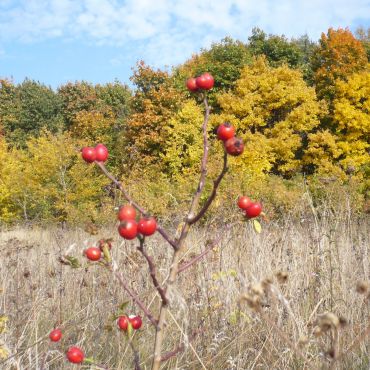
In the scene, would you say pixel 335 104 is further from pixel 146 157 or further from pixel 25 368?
pixel 25 368

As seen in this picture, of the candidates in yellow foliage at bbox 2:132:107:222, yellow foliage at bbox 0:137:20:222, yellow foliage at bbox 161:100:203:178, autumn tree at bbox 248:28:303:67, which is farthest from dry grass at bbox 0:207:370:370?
autumn tree at bbox 248:28:303:67

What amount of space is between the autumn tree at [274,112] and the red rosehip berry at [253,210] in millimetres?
19529

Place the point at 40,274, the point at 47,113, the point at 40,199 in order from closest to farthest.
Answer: the point at 40,274 < the point at 40,199 < the point at 47,113

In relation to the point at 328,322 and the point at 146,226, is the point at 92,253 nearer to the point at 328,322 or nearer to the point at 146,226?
the point at 146,226

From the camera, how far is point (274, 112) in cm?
2395

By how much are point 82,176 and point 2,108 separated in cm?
1632

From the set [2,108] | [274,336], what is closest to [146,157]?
[2,108]

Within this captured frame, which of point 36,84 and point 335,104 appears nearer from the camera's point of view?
point 335,104

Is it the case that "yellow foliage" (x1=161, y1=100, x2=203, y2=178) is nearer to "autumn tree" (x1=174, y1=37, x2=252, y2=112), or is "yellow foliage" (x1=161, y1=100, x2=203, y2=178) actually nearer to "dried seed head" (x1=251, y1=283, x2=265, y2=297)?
A: "autumn tree" (x1=174, y1=37, x2=252, y2=112)

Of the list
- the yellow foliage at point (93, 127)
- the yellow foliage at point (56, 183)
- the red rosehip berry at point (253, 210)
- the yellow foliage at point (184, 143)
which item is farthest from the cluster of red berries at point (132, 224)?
the yellow foliage at point (93, 127)

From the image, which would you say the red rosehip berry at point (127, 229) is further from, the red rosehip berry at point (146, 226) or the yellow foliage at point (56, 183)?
the yellow foliage at point (56, 183)

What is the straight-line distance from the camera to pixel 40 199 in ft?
57.9

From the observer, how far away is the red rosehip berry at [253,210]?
1.08 m

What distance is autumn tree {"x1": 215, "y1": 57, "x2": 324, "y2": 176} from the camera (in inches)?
848
